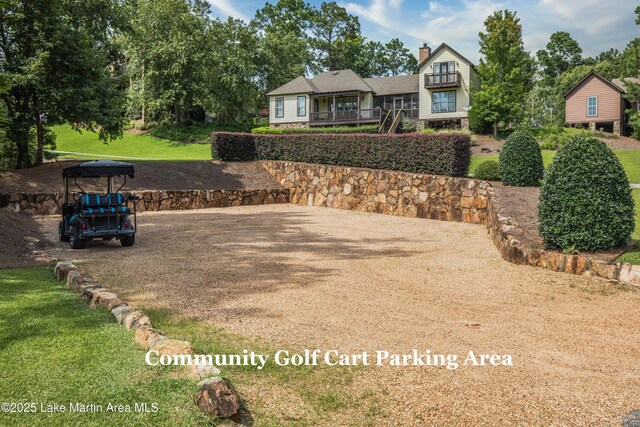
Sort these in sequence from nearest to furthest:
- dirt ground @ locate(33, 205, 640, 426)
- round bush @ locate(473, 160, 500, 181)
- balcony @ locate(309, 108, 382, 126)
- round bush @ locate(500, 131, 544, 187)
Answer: dirt ground @ locate(33, 205, 640, 426) → round bush @ locate(500, 131, 544, 187) → round bush @ locate(473, 160, 500, 181) → balcony @ locate(309, 108, 382, 126)

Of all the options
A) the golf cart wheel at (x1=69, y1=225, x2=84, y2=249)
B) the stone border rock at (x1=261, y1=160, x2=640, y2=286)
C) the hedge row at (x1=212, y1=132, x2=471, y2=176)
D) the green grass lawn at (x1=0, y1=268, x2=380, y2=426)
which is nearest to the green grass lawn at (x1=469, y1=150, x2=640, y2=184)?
the hedge row at (x1=212, y1=132, x2=471, y2=176)

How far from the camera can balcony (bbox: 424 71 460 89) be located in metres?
43.3

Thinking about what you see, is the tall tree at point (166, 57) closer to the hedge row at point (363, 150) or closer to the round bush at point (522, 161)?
the hedge row at point (363, 150)

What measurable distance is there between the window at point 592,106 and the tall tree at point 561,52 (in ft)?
142

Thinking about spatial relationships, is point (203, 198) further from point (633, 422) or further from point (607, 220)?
point (633, 422)

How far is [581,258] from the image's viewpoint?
8594 millimetres

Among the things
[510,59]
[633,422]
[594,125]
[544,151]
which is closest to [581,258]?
[633,422]

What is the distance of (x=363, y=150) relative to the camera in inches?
822

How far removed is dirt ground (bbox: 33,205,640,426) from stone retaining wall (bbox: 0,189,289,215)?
297 inches

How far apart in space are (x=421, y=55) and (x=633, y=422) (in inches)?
1892

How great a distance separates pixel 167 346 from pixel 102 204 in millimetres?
8079

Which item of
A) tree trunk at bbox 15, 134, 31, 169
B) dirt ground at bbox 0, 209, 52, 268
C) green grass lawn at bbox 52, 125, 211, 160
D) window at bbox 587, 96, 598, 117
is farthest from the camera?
window at bbox 587, 96, 598, 117

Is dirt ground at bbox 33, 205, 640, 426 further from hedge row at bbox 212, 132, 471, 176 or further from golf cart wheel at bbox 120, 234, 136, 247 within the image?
hedge row at bbox 212, 132, 471, 176

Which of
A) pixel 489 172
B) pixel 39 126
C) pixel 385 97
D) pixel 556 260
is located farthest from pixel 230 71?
pixel 556 260
